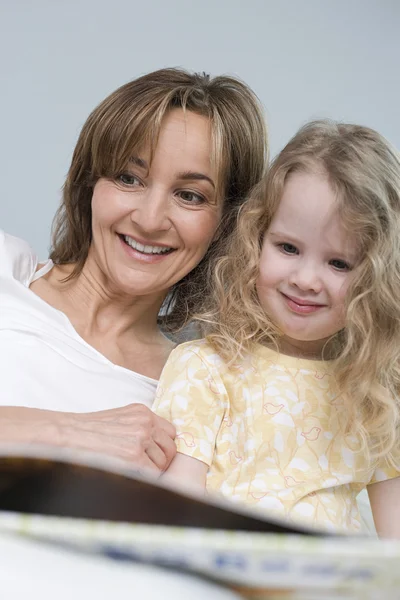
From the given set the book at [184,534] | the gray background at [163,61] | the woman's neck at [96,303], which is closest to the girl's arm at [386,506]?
the woman's neck at [96,303]

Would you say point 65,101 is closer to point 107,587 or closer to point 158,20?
point 158,20

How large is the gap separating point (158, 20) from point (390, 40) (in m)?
0.91

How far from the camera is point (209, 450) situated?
145 cm

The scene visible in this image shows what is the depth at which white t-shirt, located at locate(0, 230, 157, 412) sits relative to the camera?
5.44 ft

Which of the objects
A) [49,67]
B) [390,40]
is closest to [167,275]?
[49,67]

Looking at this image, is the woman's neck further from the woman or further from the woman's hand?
the woman's hand

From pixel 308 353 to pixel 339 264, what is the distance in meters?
0.24

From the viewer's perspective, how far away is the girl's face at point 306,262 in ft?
4.66

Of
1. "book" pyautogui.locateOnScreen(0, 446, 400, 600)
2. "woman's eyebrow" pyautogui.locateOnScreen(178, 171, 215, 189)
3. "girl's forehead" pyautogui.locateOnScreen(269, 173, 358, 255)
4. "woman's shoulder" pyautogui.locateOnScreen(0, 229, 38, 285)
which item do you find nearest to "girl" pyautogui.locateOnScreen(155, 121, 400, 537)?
"girl's forehead" pyautogui.locateOnScreen(269, 173, 358, 255)

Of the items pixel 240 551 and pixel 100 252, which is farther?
pixel 100 252

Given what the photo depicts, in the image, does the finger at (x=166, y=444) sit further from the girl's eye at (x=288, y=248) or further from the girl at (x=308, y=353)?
the girl's eye at (x=288, y=248)

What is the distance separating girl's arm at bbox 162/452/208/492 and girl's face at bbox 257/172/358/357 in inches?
11.3

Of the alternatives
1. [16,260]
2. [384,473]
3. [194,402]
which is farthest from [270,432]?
[16,260]

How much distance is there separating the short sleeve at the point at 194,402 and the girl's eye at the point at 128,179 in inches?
17.2
